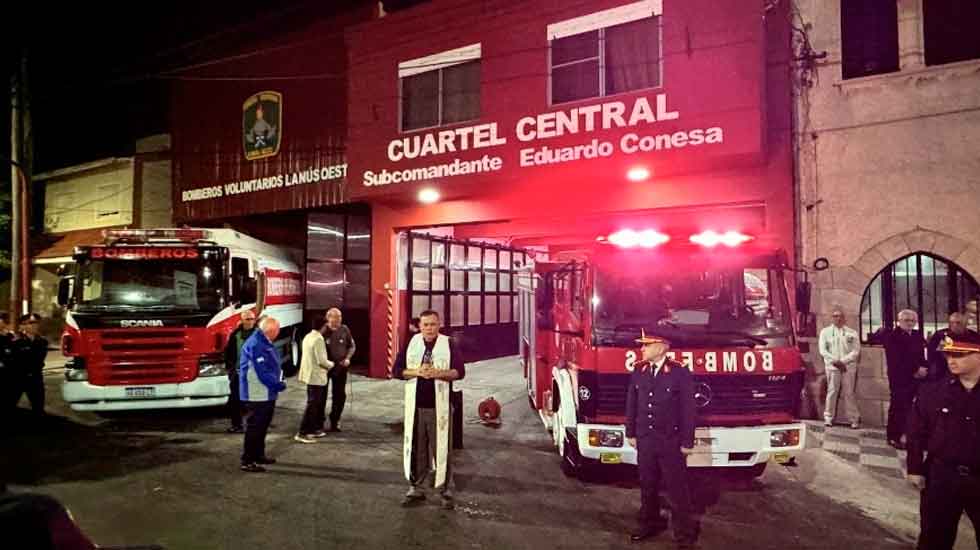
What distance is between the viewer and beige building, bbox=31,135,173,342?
1959 centimetres

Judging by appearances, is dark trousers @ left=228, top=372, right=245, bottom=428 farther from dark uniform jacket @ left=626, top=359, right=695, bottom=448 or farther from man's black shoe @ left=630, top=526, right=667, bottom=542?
dark uniform jacket @ left=626, top=359, right=695, bottom=448

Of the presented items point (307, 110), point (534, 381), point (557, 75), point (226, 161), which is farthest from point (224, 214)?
point (534, 381)

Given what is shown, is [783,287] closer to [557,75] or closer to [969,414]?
[969,414]

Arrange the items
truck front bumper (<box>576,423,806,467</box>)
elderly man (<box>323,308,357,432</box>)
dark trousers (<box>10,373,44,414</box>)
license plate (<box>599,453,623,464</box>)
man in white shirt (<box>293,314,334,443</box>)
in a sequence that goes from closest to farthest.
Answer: truck front bumper (<box>576,423,806,467</box>) → license plate (<box>599,453,623,464</box>) → man in white shirt (<box>293,314,334,443</box>) → elderly man (<box>323,308,357,432</box>) → dark trousers (<box>10,373,44,414</box>)

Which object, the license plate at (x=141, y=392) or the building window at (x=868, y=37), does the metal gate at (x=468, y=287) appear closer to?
the license plate at (x=141, y=392)

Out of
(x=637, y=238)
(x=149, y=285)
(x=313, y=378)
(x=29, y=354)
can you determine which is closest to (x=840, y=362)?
(x=637, y=238)

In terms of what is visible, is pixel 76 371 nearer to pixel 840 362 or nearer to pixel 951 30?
pixel 840 362

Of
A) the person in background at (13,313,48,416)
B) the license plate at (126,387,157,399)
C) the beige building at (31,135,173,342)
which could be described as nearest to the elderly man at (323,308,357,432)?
the license plate at (126,387,157,399)

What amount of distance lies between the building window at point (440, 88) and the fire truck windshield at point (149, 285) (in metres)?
5.44

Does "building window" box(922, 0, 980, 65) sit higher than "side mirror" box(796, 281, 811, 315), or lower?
higher

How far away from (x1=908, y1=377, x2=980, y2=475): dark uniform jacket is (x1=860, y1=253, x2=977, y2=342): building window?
5786 mm

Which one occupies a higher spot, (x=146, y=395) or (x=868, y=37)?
(x=868, y=37)

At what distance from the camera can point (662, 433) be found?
4.57 meters

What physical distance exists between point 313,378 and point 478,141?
19.1 feet
